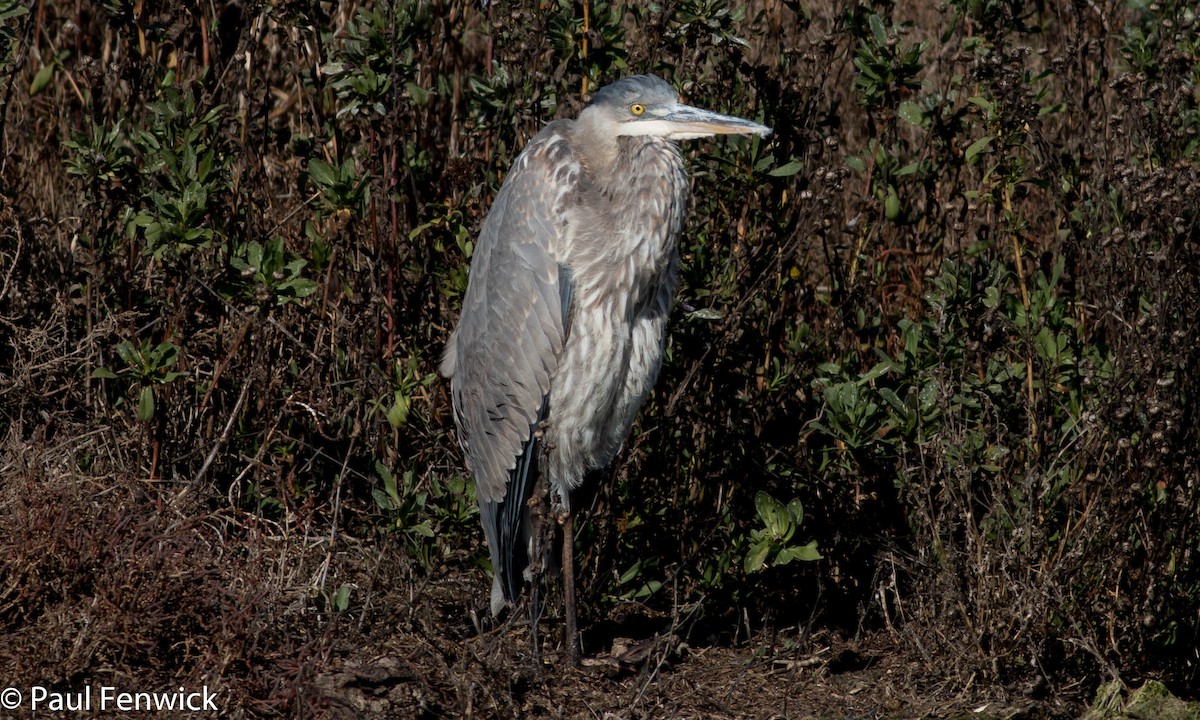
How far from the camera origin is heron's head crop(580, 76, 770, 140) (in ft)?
13.2

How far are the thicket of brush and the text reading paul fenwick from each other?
0.06 m

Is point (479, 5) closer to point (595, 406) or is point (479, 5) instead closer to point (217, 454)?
point (595, 406)

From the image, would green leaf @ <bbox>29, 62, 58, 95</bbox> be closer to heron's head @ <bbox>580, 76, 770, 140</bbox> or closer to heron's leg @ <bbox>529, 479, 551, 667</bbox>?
heron's head @ <bbox>580, 76, 770, 140</bbox>

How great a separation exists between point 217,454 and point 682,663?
1.73m

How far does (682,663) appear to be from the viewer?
4.31 m

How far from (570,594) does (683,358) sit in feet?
2.98

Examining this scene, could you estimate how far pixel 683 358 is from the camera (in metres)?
4.55

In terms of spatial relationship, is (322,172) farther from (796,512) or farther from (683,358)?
(796,512)

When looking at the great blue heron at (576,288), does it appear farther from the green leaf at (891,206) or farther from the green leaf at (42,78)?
the green leaf at (42,78)

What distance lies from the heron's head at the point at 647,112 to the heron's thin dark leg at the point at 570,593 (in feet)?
3.99

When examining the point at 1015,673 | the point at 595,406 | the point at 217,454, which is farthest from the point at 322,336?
the point at 1015,673

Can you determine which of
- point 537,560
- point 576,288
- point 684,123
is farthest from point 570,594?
point 684,123

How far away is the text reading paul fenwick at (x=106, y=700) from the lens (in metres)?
3.57

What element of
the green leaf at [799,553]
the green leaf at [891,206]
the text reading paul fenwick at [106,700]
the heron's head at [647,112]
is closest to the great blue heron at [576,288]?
the heron's head at [647,112]
